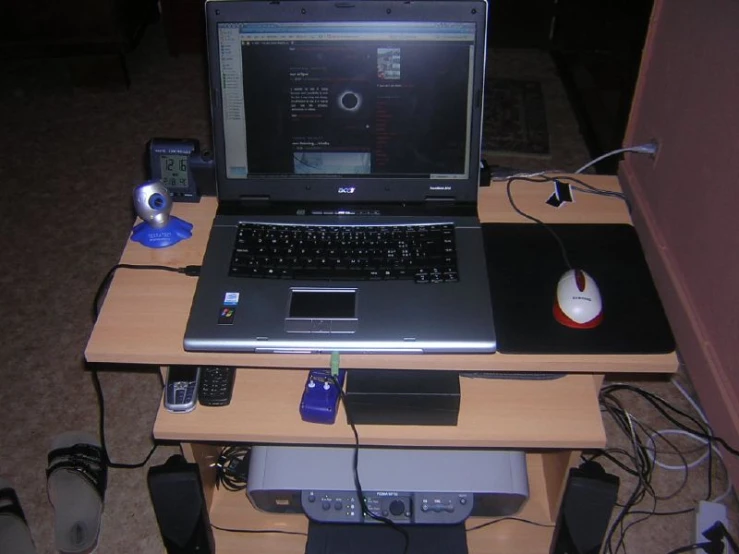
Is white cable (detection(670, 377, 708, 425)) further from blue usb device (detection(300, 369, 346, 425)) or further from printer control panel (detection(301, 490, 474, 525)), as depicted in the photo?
blue usb device (detection(300, 369, 346, 425))

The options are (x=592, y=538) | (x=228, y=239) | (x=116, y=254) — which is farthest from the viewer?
(x=116, y=254)

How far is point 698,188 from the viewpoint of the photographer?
1.53m

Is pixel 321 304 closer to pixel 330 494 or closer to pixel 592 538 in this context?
pixel 330 494

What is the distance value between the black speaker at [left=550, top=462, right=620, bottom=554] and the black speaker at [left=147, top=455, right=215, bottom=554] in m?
0.57

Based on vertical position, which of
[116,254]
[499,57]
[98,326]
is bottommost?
[116,254]

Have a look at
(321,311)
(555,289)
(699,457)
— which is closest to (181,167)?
(321,311)

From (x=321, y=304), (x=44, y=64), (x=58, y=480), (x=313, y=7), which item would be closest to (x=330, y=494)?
(x=321, y=304)

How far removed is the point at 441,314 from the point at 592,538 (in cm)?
50

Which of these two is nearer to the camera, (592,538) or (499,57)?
(592,538)

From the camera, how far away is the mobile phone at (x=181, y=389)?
110 cm

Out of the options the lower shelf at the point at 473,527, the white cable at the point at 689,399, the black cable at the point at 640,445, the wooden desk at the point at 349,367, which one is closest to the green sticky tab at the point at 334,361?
the wooden desk at the point at 349,367

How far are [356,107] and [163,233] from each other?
13.7 inches

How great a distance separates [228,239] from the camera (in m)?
1.08

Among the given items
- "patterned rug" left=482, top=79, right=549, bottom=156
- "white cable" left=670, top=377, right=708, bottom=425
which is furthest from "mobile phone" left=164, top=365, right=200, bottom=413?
"patterned rug" left=482, top=79, right=549, bottom=156
